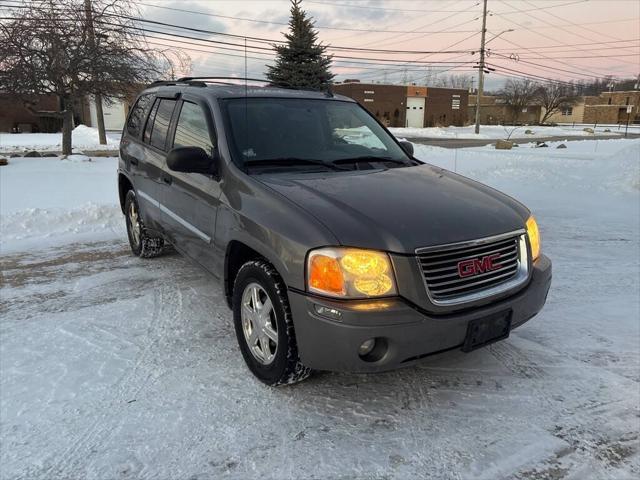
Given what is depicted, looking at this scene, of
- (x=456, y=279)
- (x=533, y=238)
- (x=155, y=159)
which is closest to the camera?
(x=456, y=279)

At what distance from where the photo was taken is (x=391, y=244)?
262cm

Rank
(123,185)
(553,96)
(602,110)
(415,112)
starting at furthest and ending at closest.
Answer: (602,110), (553,96), (415,112), (123,185)

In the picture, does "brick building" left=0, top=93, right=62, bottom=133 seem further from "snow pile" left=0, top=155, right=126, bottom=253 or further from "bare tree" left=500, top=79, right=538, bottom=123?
"bare tree" left=500, top=79, right=538, bottom=123

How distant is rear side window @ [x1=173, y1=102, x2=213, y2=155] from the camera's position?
12.6 ft

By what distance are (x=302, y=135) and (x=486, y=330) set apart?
2029 millimetres

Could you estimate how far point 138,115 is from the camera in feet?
18.0

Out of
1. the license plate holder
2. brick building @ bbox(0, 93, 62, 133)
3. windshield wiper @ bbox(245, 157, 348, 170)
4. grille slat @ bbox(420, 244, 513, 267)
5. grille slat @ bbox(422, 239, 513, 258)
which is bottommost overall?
the license plate holder

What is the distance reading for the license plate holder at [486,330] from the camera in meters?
2.77

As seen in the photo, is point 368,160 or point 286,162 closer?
point 286,162

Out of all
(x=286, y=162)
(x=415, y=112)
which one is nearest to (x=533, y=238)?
(x=286, y=162)

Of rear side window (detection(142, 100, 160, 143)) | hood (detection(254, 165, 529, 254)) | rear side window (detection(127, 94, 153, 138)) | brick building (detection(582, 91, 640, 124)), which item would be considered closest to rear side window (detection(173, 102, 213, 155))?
rear side window (detection(142, 100, 160, 143))

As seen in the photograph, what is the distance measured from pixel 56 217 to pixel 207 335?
4.53 meters

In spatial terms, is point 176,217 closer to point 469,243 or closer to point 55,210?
point 469,243

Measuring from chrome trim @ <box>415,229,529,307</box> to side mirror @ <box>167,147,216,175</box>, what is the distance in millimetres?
1688
